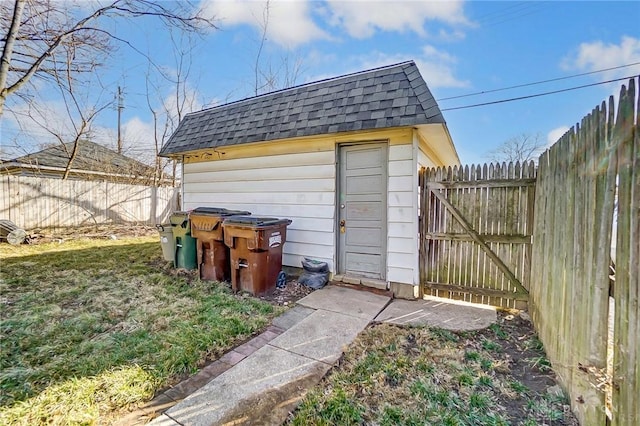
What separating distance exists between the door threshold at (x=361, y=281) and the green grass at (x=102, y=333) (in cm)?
139

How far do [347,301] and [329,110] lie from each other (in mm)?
3012

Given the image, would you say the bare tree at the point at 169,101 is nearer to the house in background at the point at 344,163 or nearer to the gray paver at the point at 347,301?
the house in background at the point at 344,163

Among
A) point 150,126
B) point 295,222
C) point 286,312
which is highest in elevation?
point 150,126

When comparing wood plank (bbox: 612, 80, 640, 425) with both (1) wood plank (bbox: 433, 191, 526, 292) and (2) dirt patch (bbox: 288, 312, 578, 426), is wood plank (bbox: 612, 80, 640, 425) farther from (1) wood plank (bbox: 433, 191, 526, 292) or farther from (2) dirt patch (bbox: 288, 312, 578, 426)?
(1) wood plank (bbox: 433, 191, 526, 292)

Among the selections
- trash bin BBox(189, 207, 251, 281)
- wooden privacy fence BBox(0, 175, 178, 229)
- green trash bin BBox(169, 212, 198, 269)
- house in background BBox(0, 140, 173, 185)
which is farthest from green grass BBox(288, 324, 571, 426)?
house in background BBox(0, 140, 173, 185)

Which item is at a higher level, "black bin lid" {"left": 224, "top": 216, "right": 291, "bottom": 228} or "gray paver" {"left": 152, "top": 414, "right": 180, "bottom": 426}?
"black bin lid" {"left": 224, "top": 216, "right": 291, "bottom": 228}

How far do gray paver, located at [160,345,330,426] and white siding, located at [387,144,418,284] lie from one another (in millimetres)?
2186

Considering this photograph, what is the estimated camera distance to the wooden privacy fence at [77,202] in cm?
877

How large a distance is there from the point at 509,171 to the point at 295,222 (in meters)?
3.37

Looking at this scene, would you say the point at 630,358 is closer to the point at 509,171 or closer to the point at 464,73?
the point at 509,171

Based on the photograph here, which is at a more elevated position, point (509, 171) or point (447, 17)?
point (447, 17)

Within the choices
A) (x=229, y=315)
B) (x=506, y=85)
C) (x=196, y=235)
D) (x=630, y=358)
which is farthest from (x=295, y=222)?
(x=506, y=85)

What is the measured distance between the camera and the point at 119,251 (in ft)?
24.0

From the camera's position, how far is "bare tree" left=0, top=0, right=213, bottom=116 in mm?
5375
